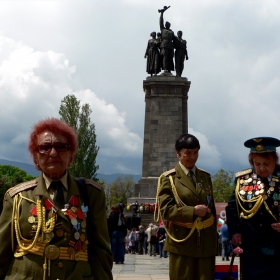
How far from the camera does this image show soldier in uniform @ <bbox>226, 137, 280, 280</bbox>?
580 centimetres

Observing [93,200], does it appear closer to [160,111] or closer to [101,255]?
[101,255]

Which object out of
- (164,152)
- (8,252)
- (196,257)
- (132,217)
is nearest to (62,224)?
(8,252)

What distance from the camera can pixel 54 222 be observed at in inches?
152

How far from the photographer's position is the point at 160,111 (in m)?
31.6

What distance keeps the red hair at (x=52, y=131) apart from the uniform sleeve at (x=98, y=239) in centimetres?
35

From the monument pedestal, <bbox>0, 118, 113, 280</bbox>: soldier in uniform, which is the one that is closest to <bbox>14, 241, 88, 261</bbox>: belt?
<bbox>0, 118, 113, 280</bbox>: soldier in uniform

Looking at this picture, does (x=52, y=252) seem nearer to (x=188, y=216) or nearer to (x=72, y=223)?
(x=72, y=223)

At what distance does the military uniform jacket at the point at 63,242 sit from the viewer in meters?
3.75

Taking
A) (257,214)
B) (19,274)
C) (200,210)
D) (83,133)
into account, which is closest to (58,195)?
(19,274)

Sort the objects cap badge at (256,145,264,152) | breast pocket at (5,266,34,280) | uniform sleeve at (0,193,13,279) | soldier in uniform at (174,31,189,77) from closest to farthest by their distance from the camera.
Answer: breast pocket at (5,266,34,280) < uniform sleeve at (0,193,13,279) < cap badge at (256,145,264,152) < soldier in uniform at (174,31,189,77)

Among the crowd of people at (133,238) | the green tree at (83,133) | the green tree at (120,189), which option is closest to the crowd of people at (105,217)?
the crowd of people at (133,238)

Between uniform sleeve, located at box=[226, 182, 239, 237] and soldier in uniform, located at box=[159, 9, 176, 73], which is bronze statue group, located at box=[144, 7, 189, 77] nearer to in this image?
soldier in uniform, located at box=[159, 9, 176, 73]

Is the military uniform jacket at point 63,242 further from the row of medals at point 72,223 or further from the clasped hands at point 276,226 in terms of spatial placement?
the clasped hands at point 276,226

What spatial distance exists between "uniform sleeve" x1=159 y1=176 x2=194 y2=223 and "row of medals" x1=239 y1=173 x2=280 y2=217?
59 cm
